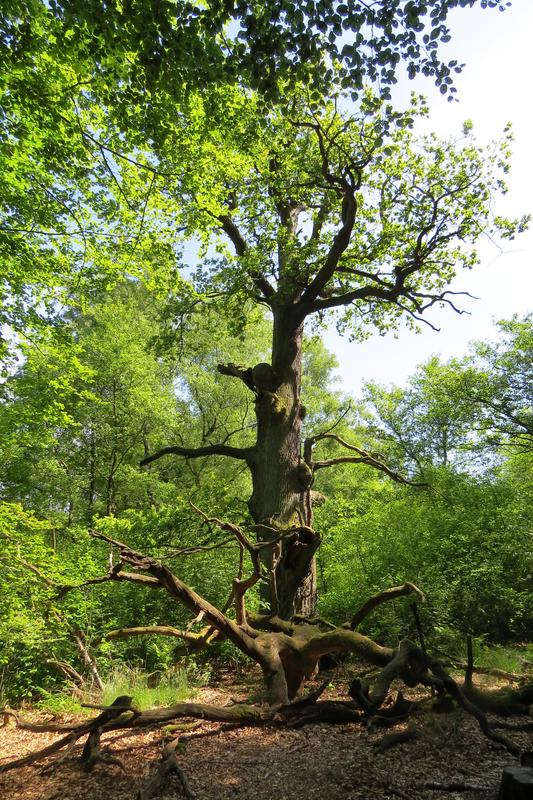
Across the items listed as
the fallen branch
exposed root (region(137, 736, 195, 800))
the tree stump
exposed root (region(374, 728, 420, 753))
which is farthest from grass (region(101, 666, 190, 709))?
the tree stump

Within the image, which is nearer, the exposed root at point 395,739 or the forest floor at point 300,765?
the forest floor at point 300,765

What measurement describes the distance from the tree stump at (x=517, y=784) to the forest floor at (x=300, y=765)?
1.24 ft

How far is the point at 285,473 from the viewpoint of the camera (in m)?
8.47

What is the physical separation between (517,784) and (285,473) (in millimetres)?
6134

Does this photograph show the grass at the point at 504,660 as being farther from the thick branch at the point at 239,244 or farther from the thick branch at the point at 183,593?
the thick branch at the point at 239,244

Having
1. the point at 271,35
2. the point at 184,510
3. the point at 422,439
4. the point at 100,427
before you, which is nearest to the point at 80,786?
the point at 184,510

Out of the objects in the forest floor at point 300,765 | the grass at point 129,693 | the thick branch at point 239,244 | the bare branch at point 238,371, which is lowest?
the grass at point 129,693

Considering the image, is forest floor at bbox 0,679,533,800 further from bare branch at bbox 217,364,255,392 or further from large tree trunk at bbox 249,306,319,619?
bare branch at bbox 217,364,255,392

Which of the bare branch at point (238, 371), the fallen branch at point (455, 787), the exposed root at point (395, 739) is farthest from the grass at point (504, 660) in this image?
the bare branch at point (238, 371)

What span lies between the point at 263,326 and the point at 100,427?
9.00 m

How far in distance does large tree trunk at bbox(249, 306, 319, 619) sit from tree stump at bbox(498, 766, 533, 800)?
170 inches

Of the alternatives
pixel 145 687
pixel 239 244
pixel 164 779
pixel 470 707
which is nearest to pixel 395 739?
pixel 470 707

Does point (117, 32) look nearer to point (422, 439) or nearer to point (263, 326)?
point (263, 326)

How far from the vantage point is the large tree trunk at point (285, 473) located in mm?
7520
